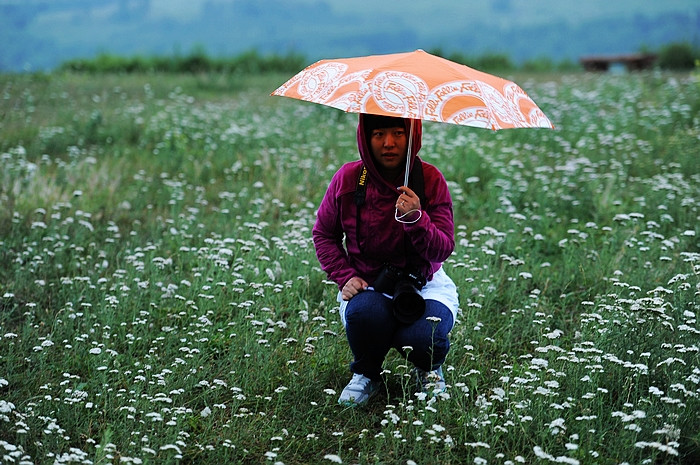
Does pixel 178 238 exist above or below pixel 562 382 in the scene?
above

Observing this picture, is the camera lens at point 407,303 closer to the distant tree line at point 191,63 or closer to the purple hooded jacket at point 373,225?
the purple hooded jacket at point 373,225

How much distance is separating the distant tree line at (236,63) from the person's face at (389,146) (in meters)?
13.9

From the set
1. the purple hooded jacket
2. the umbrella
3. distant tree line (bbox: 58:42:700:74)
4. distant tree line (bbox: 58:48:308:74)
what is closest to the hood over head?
the purple hooded jacket

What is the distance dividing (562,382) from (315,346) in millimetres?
1443

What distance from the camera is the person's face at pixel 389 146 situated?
12.8ft

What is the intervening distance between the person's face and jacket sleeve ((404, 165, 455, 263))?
195 mm

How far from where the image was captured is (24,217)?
6.58 m

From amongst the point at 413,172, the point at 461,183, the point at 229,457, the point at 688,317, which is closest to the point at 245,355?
the point at 229,457

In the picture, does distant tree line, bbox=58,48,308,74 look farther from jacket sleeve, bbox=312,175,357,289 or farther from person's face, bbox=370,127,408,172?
person's face, bbox=370,127,408,172

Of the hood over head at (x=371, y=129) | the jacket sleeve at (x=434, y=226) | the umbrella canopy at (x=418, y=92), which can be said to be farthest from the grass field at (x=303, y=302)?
the umbrella canopy at (x=418, y=92)

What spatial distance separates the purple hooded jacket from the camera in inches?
155

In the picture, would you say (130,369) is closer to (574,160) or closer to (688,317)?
(688,317)

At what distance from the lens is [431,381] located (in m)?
4.00

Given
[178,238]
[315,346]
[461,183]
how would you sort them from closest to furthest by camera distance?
[315,346], [178,238], [461,183]
